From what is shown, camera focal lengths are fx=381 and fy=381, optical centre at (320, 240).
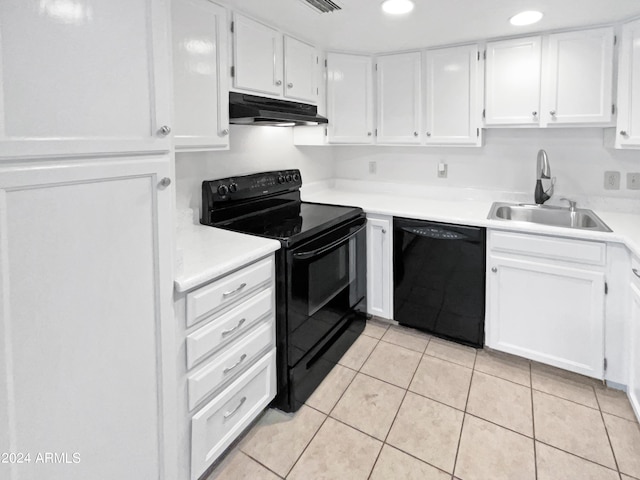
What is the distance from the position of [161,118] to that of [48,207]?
41 centimetres

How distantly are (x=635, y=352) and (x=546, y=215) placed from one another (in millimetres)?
1045

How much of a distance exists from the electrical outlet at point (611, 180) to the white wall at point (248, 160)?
2059mm

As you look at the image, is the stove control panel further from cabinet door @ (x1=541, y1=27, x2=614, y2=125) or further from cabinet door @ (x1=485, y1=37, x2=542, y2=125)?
cabinet door @ (x1=541, y1=27, x2=614, y2=125)

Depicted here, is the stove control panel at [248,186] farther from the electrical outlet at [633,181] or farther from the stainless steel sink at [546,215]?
the electrical outlet at [633,181]

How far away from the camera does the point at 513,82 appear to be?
2.45 metres

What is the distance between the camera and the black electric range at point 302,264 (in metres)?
1.84

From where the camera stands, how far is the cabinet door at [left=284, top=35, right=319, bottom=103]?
2.34 m

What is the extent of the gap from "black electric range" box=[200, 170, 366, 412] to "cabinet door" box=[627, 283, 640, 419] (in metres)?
1.45

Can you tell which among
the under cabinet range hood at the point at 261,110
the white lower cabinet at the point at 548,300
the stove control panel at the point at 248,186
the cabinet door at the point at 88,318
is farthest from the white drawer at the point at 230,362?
the white lower cabinet at the point at 548,300

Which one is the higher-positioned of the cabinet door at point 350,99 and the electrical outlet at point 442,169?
the cabinet door at point 350,99

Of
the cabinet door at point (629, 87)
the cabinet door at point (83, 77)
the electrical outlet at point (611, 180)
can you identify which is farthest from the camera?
the electrical outlet at point (611, 180)

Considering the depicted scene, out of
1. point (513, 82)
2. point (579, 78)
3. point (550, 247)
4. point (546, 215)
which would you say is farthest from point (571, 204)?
point (513, 82)

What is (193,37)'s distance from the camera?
5.62ft

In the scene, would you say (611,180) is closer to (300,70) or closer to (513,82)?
(513,82)
